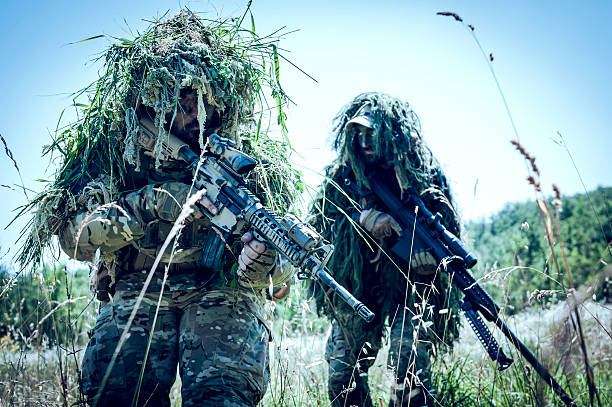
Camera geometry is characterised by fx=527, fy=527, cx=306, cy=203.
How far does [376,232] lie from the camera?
12.9 feet

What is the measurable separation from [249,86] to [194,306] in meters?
1.18

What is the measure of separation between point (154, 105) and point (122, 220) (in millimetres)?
615

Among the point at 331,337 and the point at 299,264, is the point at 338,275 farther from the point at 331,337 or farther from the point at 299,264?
the point at 299,264

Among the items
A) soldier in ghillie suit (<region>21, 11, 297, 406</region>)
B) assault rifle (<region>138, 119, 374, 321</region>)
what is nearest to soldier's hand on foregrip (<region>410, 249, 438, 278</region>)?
soldier in ghillie suit (<region>21, 11, 297, 406</region>)

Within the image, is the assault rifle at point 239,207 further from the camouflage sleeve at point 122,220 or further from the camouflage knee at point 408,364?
the camouflage knee at point 408,364

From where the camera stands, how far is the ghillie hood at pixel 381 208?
3992 mm

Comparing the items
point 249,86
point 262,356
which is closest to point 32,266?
point 262,356

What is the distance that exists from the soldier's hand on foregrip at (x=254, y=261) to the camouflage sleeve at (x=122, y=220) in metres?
0.38

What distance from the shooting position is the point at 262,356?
251 centimetres

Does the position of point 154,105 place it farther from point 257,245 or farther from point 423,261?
point 423,261

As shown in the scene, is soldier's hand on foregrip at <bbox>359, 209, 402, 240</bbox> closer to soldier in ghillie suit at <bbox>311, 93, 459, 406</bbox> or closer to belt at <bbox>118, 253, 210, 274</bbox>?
soldier in ghillie suit at <bbox>311, 93, 459, 406</bbox>

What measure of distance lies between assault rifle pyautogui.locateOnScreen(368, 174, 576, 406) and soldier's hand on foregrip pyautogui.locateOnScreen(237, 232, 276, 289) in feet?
3.68

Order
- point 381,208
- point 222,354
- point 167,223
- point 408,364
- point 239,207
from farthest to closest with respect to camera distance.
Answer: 1. point 381,208
2. point 408,364
3. point 167,223
4. point 239,207
5. point 222,354

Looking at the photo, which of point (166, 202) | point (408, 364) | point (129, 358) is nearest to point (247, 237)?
point (166, 202)
